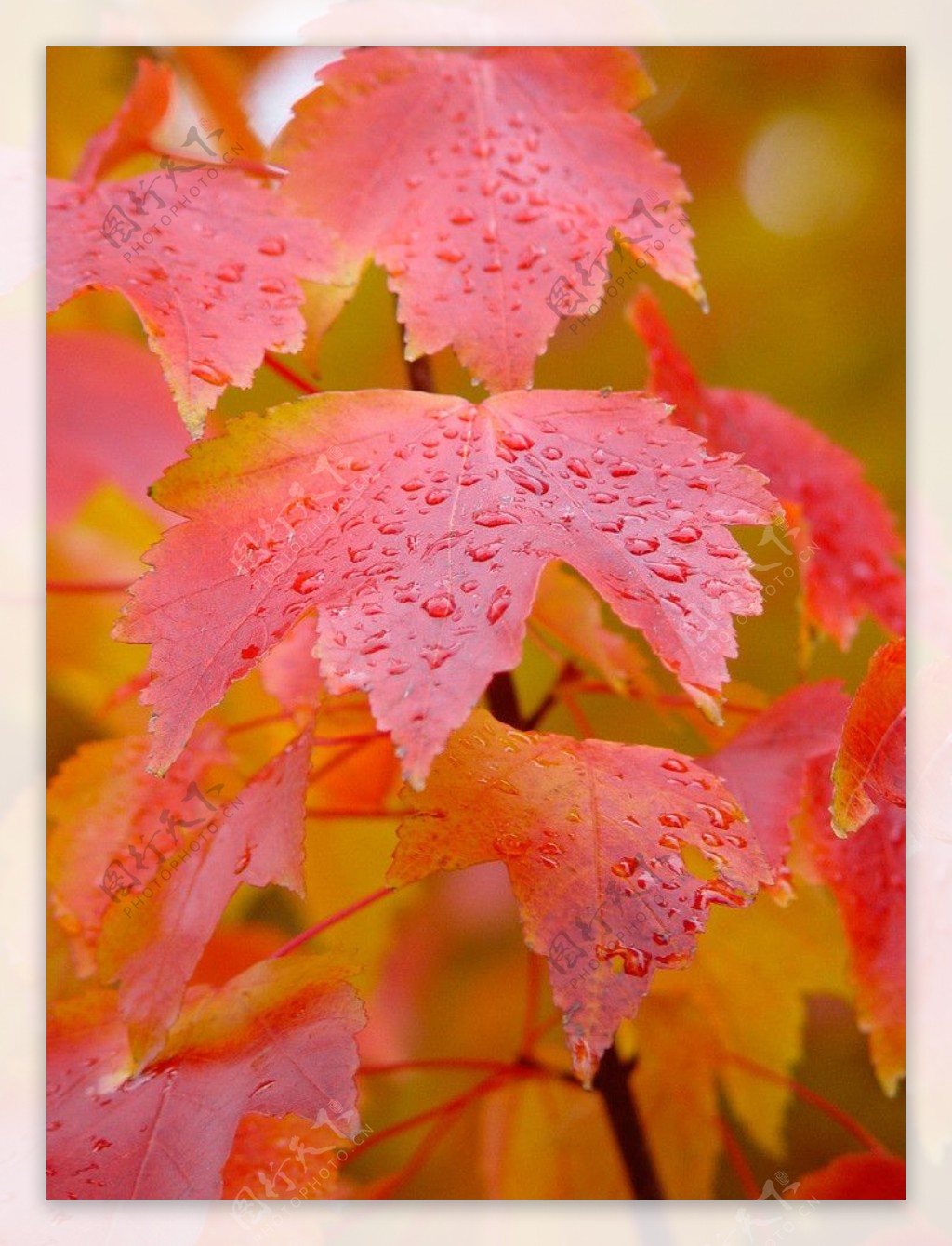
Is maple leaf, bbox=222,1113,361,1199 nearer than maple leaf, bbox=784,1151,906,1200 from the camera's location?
Yes

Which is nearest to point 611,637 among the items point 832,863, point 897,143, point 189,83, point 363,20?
point 832,863

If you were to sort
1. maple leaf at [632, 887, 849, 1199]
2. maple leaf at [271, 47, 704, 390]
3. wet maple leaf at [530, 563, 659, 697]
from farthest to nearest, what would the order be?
maple leaf at [632, 887, 849, 1199] → wet maple leaf at [530, 563, 659, 697] → maple leaf at [271, 47, 704, 390]

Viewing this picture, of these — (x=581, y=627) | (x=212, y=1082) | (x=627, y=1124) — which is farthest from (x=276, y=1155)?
(x=581, y=627)

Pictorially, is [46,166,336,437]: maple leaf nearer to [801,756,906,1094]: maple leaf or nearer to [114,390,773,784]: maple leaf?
[114,390,773,784]: maple leaf

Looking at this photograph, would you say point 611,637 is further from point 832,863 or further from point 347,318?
point 347,318

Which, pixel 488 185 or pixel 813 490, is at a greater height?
pixel 488 185

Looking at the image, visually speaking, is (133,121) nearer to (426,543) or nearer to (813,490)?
(426,543)

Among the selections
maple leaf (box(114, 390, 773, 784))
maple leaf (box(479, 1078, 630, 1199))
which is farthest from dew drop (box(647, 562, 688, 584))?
maple leaf (box(479, 1078, 630, 1199))
